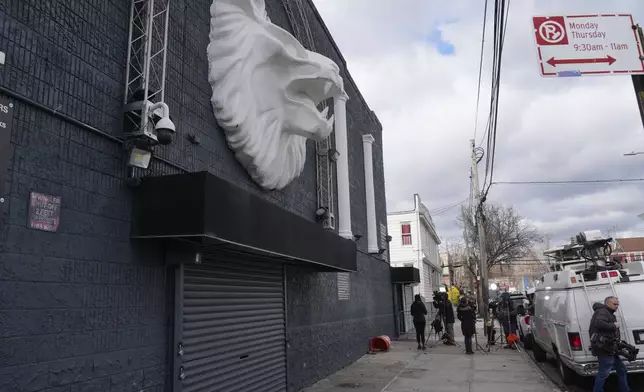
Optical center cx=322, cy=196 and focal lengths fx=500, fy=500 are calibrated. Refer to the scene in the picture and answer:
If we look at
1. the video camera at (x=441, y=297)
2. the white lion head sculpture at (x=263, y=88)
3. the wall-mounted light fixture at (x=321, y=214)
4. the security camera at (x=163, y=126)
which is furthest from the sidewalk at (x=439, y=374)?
the security camera at (x=163, y=126)

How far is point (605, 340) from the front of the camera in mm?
7340

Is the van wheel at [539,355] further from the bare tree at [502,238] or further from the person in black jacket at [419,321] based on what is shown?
the bare tree at [502,238]

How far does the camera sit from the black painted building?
13.0 feet

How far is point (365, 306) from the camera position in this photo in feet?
49.3

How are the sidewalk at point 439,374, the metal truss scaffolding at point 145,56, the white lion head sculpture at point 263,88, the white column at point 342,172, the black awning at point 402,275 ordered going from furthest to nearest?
the black awning at point 402,275 < the white column at point 342,172 < the sidewalk at point 439,374 < the white lion head sculpture at point 263,88 < the metal truss scaffolding at point 145,56

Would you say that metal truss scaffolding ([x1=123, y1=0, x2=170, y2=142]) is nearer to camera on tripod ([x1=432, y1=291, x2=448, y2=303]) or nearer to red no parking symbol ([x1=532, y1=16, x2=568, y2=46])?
red no parking symbol ([x1=532, y1=16, x2=568, y2=46])

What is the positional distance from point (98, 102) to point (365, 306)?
11.5 m

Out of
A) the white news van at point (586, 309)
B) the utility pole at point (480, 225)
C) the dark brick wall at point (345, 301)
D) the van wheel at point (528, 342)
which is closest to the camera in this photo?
the white news van at point (586, 309)

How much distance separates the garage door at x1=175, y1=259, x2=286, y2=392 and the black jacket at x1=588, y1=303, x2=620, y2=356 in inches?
194

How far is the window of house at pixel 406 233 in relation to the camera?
115 ft

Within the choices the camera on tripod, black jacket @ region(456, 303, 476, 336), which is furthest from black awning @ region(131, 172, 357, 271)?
the camera on tripod

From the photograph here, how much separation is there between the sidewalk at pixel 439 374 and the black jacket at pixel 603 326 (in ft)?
6.44

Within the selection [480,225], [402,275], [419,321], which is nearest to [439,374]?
[419,321]

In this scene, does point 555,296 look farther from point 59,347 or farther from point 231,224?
point 59,347
